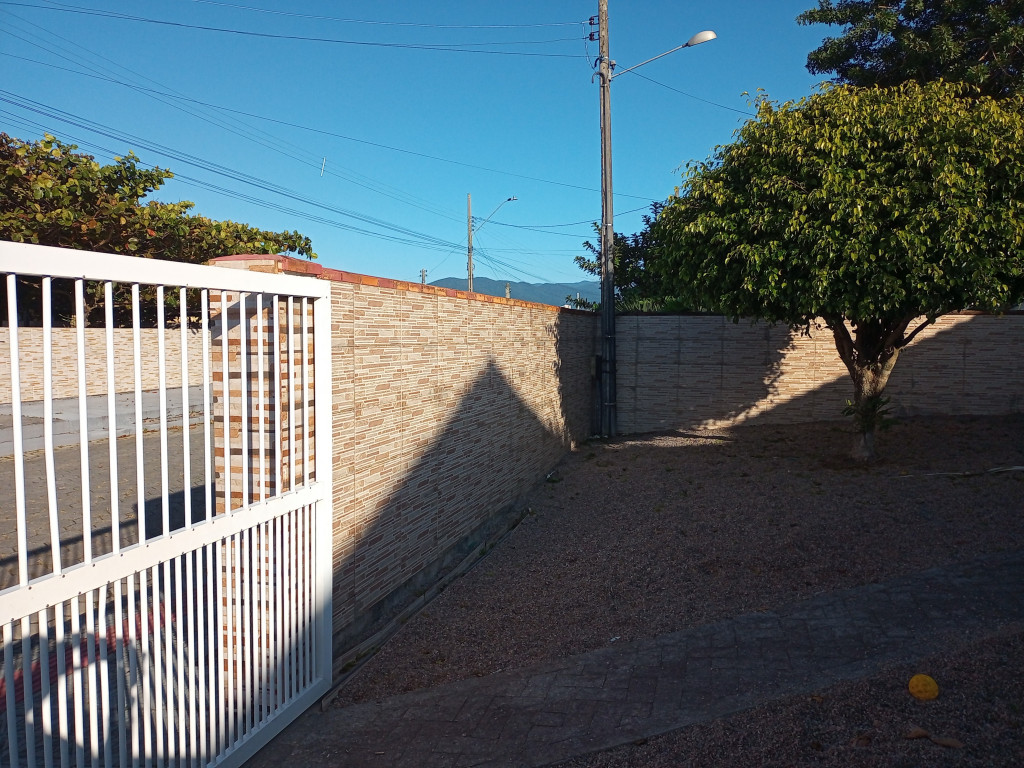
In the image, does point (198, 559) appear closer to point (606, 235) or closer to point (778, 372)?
point (606, 235)

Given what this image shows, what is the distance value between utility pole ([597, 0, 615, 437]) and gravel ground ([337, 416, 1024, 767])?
2650 mm

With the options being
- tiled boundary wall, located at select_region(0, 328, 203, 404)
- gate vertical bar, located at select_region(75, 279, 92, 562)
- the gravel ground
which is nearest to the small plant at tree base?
the gravel ground

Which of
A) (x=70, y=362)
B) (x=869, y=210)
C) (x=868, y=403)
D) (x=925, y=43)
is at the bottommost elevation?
(x=868, y=403)

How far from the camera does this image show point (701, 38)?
11.4 metres

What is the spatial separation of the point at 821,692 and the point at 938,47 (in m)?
17.2

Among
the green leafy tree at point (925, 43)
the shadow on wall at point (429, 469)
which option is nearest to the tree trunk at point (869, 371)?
the shadow on wall at point (429, 469)

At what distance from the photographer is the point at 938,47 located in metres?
15.8

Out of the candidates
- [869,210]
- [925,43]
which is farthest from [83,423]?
[925,43]

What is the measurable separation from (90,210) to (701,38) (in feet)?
44.5

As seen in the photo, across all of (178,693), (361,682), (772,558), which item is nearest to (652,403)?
(772,558)

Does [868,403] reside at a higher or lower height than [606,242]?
lower

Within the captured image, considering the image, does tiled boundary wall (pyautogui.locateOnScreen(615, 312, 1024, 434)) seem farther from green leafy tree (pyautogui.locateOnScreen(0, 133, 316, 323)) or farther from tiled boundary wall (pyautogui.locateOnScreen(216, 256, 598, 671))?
green leafy tree (pyautogui.locateOnScreen(0, 133, 316, 323))

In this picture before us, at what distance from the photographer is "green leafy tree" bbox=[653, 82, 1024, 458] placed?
7.37m

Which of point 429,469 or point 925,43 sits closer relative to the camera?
point 429,469
